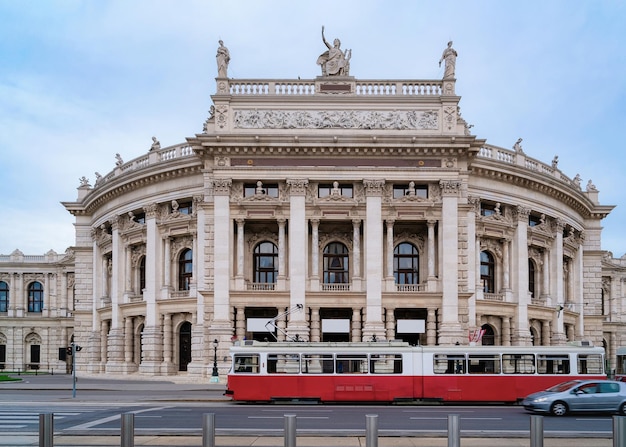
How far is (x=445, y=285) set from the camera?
1921 inches

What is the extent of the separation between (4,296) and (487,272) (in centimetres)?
6058

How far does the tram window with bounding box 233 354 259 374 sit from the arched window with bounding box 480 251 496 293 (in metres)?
26.5

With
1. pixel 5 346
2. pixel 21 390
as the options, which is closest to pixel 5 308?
pixel 5 346

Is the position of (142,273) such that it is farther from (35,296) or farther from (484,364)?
(35,296)

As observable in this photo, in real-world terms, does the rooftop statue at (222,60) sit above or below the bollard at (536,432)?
above

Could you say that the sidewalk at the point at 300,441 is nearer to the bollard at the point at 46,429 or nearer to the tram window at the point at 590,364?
the bollard at the point at 46,429

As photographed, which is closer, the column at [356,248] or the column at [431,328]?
the column at [431,328]

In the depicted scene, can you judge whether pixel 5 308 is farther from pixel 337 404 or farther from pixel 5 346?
pixel 337 404

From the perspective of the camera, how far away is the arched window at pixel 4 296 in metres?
88.5

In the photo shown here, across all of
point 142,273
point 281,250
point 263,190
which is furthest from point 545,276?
point 142,273

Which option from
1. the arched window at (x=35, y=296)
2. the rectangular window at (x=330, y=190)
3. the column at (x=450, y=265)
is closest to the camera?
the column at (x=450, y=265)

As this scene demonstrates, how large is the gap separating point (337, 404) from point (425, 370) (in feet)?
14.1

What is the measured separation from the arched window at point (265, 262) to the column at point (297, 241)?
11.1 feet

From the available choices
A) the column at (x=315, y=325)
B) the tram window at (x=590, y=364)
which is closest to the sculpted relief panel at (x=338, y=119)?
the column at (x=315, y=325)
